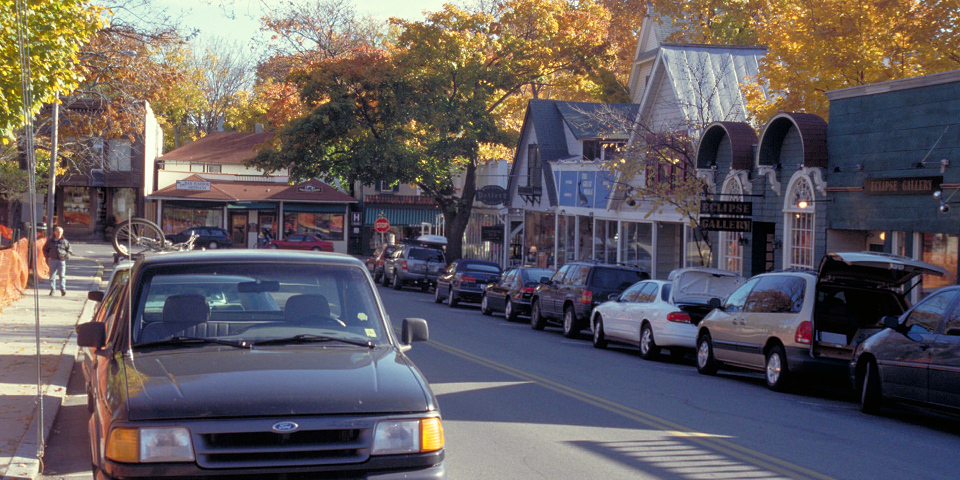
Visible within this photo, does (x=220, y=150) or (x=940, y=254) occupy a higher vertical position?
(x=220, y=150)

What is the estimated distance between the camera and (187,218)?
6222 cm

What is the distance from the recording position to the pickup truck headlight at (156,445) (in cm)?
449

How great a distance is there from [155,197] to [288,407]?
58.8 metres

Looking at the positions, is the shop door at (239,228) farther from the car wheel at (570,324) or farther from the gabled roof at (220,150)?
the car wheel at (570,324)

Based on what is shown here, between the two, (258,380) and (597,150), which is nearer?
(258,380)

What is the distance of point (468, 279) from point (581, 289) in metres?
9.62

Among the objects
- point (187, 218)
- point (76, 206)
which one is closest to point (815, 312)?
point (187, 218)

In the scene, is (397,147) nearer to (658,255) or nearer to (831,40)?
(658,255)

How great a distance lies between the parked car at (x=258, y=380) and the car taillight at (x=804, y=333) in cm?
784

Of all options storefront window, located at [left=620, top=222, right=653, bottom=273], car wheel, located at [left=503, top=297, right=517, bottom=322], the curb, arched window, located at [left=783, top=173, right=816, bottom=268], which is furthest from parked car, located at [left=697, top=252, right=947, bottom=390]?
storefront window, located at [left=620, top=222, right=653, bottom=273]

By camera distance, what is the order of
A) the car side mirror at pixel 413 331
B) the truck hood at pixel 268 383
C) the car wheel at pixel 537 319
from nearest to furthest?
the truck hood at pixel 268 383
the car side mirror at pixel 413 331
the car wheel at pixel 537 319

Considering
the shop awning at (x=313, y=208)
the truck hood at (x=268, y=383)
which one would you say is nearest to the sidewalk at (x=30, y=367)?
the truck hood at (x=268, y=383)

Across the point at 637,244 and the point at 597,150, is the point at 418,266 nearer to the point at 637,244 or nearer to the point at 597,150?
the point at 597,150

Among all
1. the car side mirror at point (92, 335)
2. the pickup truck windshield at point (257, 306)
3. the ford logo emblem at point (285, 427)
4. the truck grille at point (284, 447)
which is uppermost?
the pickup truck windshield at point (257, 306)
